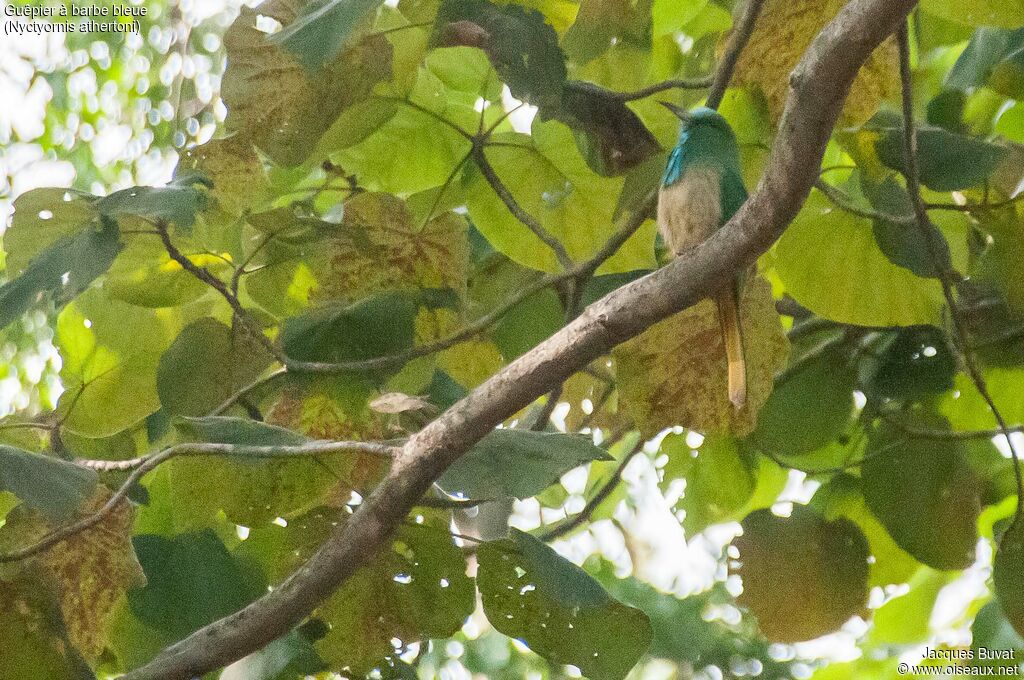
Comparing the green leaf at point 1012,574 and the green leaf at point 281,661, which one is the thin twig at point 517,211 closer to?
the green leaf at point 281,661

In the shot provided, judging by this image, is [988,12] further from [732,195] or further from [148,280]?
[148,280]

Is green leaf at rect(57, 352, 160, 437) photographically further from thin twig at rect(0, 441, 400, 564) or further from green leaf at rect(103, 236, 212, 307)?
thin twig at rect(0, 441, 400, 564)

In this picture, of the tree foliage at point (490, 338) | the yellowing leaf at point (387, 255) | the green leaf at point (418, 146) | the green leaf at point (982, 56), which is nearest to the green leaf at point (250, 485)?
the tree foliage at point (490, 338)

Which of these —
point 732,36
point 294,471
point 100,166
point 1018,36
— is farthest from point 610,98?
point 100,166

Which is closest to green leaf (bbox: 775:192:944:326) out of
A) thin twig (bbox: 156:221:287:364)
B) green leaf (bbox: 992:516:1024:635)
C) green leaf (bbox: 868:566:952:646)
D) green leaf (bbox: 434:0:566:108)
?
green leaf (bbox: 992:516:1024:635)

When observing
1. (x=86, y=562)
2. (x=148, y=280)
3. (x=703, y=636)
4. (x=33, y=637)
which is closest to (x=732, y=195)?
(x=148, y=280)

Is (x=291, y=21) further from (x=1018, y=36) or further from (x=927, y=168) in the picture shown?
(x=1018, y=36)

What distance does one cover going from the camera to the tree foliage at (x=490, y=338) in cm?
180

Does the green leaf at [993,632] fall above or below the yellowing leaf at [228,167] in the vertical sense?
below

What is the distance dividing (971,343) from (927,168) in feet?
1.33

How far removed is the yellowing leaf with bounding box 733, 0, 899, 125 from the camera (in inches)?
75.6

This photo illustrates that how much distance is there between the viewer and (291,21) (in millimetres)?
1940

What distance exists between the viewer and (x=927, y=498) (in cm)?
218

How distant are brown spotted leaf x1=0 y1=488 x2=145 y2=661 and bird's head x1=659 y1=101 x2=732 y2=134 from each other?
1345 millimetres
